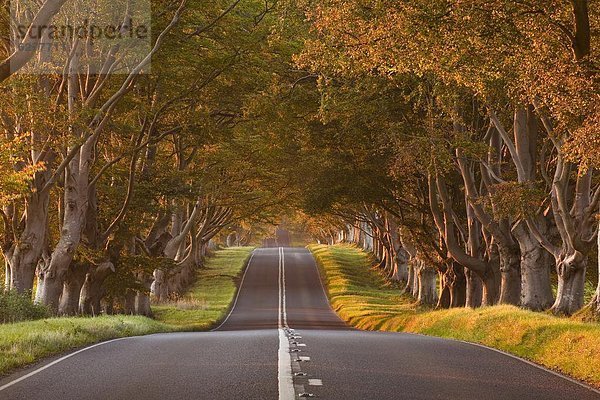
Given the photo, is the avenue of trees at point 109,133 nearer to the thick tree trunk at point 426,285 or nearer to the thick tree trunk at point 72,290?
the thick tree trunk at point 72,290

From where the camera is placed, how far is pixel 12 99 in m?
24.3

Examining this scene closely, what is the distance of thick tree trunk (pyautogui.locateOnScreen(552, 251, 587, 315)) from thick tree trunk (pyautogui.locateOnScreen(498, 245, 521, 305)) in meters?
4.43

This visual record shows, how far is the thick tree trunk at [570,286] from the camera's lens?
91.7 ft

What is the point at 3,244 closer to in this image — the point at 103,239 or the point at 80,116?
the point at 103,239

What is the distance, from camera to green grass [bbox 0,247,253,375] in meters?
17.6

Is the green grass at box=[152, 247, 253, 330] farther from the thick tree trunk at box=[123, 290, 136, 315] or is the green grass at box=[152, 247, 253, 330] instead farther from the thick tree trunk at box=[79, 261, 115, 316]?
the thick tree trunk at box=[79, 261, 115, 316]

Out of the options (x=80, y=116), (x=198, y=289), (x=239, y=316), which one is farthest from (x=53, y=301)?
(x=198, y=289)

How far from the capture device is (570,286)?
2808 centimetres

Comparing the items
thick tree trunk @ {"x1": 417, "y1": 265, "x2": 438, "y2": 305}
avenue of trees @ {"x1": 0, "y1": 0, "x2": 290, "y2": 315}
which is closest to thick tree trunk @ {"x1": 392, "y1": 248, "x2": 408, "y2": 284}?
thick tree trunk @ {"x1": 417, "y1": 265, "x2": 438, "y2": 305}

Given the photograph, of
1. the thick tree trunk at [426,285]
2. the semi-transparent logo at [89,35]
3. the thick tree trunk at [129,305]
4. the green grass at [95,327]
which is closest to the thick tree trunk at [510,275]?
the green grass at [95,327]

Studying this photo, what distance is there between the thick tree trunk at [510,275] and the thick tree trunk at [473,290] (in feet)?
19.2

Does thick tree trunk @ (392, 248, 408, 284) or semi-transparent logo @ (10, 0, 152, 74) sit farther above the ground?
semi-transparent logo @ (10, 0, 152, 74)

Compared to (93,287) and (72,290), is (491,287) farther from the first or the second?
(72,290)

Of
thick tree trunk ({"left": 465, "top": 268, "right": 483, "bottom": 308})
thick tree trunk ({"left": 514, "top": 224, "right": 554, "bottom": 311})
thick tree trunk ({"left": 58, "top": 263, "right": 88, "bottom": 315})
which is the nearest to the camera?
thick tree trunk ({"left": 514, "top": 224, "right": 554, "bottom": 311})
